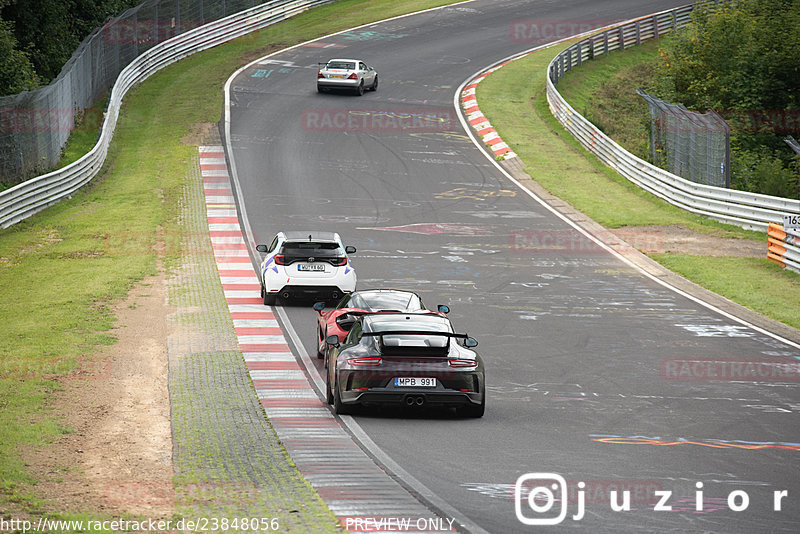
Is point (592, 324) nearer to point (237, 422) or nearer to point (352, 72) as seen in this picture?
point (237, 422)

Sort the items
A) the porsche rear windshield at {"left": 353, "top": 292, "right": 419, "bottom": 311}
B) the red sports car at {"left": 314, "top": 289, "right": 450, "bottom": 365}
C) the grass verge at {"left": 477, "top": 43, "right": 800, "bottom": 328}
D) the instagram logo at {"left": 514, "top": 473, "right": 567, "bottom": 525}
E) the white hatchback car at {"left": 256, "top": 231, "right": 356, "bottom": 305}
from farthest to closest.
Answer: the grass verge at {"left": 477, "top": 43, "right": 800, "bottom": 328}, the white hatchback car at {"left": 256, "top": 231, "right": 356, "bottom": 305}, the porsche rear windshield at {"left": 353, "top": 292, "right": 419, "bottom": 311}, the red sports car at {"left": 314, "top": 289, "right": 450, "bottom": 365}, the instagram logo at {"left": 514, "top": 473, "right": 567, "bottom": 525}

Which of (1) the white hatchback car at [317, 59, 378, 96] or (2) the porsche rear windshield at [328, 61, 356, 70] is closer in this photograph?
(1) the white hatchback car at [317, 59, 378, 96]

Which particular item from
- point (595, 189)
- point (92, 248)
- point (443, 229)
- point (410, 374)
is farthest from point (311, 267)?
point (595, 189)

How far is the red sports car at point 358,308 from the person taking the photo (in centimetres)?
1530

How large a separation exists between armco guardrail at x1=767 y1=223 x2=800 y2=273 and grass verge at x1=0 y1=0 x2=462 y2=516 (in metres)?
15.0

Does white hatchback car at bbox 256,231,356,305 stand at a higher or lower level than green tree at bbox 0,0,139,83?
lower

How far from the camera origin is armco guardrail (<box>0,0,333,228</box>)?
2898 cm

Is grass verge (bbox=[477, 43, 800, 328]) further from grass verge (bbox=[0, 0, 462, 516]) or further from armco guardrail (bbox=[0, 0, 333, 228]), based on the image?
armco guardrail (bbox=[0, 0, 333, 228])

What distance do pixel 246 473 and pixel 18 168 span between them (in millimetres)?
22745

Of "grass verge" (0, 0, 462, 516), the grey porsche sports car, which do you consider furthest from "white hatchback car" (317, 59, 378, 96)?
the grey porsche sports car

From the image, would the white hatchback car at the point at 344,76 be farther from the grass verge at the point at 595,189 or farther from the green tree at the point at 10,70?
the green tree at the point at 10,70

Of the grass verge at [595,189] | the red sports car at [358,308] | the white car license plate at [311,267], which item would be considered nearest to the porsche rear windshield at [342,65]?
the grass verge at [595,189]

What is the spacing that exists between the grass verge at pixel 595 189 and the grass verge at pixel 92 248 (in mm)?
12713

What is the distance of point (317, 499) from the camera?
9305 mm
